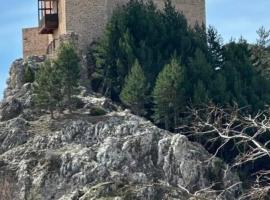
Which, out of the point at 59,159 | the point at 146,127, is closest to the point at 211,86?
the point at 146,127

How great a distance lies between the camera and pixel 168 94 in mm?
51781

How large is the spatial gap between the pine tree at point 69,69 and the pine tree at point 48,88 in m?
0.33

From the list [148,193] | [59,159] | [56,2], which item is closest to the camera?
[148,193]

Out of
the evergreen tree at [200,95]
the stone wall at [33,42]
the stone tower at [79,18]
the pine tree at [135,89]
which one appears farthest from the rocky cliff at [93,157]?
the stone wall at [33,42]

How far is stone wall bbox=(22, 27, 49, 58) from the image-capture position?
61.1 m

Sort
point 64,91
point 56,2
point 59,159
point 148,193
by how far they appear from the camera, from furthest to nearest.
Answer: point 56,2 → point 64,91 → point 59,159 → point 148,193

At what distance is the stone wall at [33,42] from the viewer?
201 feet

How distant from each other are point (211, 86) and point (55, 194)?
10.5 metres

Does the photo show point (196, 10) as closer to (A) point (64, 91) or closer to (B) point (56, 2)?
(B) point (56, 2)

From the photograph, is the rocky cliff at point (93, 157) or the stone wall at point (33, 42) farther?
the stone wall at point (33, 42)

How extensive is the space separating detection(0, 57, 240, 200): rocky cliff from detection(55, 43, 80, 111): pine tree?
40.5 inches

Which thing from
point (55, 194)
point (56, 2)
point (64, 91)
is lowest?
point (55, 194)

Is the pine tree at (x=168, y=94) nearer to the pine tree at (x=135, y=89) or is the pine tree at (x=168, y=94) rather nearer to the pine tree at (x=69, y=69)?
the pine tree at (x=135, y=89)

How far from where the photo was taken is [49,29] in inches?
2303
